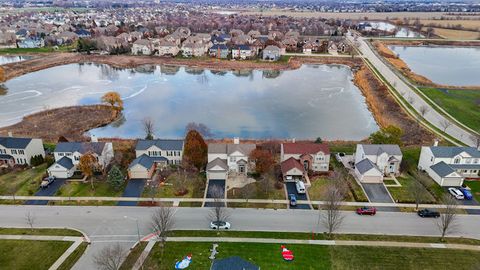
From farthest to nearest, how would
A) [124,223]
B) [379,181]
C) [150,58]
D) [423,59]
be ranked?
[423,59]
[150,58]
[379,181]
[124,223]

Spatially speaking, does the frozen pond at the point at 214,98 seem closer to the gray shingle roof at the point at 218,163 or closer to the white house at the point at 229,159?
the white house at the point at 229,159

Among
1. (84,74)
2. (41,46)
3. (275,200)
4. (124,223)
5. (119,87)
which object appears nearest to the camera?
(124,223)

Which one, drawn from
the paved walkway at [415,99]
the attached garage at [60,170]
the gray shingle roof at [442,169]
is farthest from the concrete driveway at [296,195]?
the paved walkway at [415,99]

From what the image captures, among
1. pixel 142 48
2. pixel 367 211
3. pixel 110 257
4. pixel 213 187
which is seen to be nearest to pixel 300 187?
pixel 367 211

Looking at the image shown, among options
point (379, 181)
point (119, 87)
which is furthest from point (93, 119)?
point (379, 181)

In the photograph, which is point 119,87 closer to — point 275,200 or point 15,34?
point 275,200

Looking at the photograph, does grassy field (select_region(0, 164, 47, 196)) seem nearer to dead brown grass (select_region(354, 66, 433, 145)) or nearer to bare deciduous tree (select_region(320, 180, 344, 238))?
bare deciduous tree (select_region(320, 180, 344, 238))
